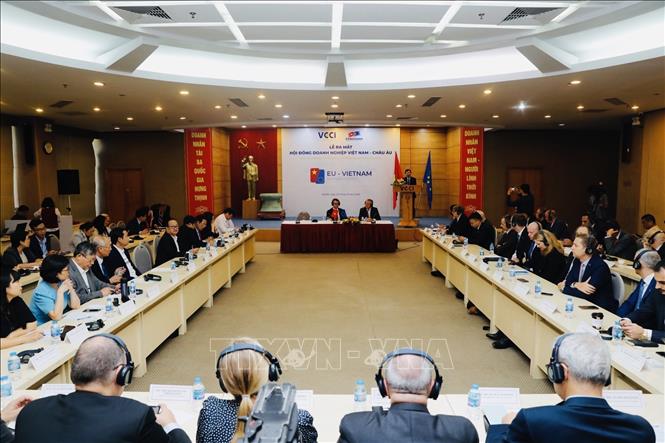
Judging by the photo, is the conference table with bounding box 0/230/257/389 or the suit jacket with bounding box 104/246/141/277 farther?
the suit jacket with bounding box 104/246/141/277

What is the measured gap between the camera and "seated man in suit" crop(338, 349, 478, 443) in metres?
1.35

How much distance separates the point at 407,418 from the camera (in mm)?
1382

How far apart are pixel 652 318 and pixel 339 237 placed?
288 inches

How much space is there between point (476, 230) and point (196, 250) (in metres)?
4.49

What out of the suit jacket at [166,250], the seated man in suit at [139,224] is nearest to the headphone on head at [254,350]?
the suit jacket at [166,250]

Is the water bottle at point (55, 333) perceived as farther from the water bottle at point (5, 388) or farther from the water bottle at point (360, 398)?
the water bottle at point (360, 398)

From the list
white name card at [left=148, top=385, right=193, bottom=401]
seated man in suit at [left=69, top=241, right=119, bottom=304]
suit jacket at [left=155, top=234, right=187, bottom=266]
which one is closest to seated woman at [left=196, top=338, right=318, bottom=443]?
white name card at [left=148, top=385, right=193, bottom=401]

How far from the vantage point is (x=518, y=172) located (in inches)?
572

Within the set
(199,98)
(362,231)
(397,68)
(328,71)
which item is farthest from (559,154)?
(199,98)

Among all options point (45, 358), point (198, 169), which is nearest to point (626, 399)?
point (45, 358)

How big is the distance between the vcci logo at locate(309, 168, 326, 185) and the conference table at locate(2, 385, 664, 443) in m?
11.6

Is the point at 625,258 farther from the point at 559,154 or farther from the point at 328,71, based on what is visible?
the point at 559,154

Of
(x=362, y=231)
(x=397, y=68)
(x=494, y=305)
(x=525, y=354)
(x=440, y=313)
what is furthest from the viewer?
(x=362, y=231)

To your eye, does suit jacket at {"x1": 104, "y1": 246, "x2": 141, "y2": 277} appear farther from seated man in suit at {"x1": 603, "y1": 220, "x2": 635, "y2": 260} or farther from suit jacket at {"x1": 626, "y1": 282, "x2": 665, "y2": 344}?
seated man in suit at {"x1": 603, "y1": 220, "x2": 635, "y2": 260}
